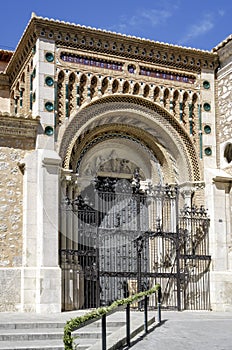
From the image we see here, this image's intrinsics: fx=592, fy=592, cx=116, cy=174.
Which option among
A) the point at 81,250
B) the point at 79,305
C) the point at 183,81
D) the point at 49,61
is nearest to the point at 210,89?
the point at 183,81

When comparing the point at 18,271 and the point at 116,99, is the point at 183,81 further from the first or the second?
the point at 18,271

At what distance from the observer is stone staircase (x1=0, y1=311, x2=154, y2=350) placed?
27.6 feet

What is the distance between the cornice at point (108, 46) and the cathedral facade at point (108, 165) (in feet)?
0.09

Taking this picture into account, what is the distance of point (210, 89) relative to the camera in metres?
16.4

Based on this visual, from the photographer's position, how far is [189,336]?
9.19m

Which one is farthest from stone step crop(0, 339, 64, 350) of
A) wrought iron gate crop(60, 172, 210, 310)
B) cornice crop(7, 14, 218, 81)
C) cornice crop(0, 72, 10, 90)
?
cornice crop(0, 72, 10, 90)

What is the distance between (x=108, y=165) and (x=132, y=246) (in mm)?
2501

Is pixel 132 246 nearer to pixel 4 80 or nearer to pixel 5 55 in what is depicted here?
pixel 4 80

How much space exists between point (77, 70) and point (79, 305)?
577 centimetres

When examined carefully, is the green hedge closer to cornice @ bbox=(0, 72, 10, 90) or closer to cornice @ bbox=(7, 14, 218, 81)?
cornice @ bbox=(7, 14, 218, 81)

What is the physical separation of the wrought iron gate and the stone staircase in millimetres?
3570

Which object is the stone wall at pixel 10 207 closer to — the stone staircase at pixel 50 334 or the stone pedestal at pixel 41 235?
the stone pedestal at pixel 41 235

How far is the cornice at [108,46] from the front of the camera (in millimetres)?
14547

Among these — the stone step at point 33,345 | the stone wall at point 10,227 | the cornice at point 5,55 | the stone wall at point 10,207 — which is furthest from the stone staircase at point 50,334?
the cornice at point 5,55
